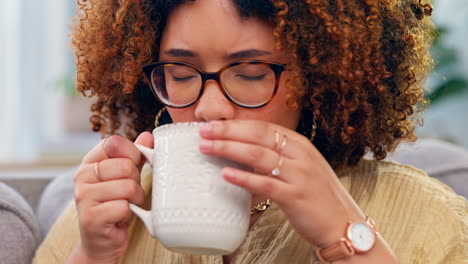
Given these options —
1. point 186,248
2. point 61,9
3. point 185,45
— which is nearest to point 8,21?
point 61,9

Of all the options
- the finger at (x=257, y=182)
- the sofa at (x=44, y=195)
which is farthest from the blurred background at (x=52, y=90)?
the finger at (x=257, y=182)

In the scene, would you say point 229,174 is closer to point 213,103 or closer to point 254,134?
point 254,134

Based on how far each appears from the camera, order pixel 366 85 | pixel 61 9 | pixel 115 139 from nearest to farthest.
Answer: pixel 115 139 → pixel 366 85 → pixel 61 9

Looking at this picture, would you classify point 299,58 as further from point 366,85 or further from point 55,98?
point 55,98

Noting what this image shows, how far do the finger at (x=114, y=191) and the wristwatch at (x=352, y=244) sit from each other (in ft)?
0.90

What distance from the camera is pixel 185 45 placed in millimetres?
958

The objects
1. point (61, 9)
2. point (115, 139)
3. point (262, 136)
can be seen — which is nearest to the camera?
point (262, 136)

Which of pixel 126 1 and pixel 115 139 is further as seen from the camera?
pixel 126 1

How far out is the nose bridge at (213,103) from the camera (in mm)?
913

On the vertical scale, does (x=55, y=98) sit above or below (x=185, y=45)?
below

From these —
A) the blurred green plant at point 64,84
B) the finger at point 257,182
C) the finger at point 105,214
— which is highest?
the finger at point 257,182

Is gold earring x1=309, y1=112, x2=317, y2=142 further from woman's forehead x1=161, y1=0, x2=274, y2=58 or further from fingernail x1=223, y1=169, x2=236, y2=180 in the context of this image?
fingernail x1=223, y1=169, x2=236, y2=180

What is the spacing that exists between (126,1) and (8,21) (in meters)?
1.68

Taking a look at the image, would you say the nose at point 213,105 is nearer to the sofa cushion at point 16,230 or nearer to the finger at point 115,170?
the finger at point 115,170
